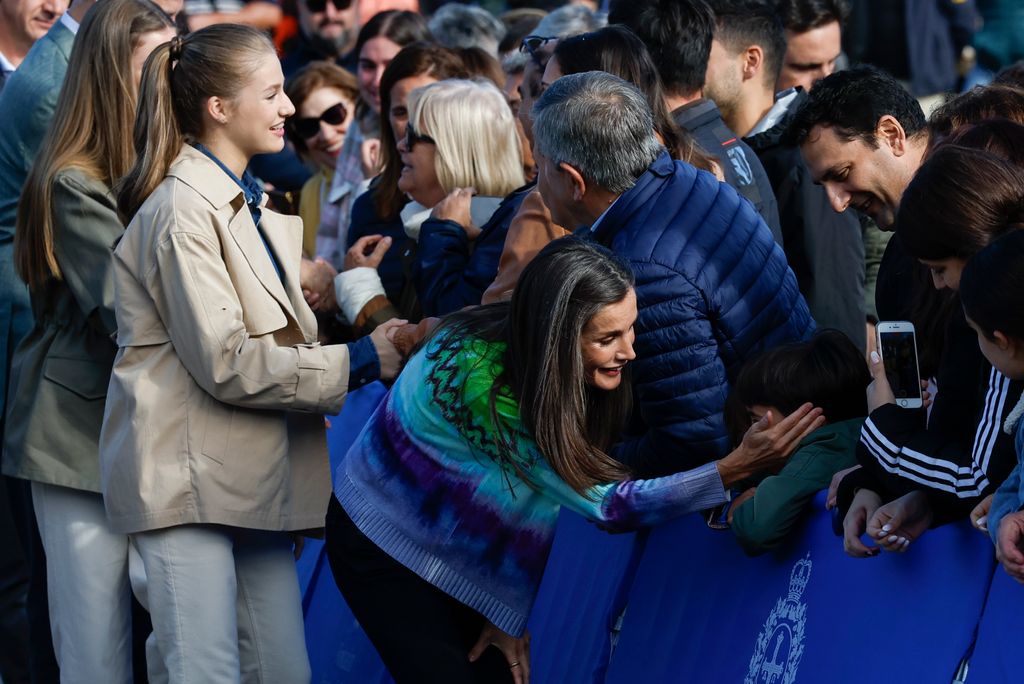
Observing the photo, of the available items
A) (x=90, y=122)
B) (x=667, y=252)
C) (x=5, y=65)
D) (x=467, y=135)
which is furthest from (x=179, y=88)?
(x=5, y=65)

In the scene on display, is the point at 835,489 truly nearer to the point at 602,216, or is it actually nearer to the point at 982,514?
the point at 982,514

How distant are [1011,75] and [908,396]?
1658 mm

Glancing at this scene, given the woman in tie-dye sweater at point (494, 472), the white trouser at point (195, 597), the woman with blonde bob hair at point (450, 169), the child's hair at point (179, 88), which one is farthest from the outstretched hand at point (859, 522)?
the child's hair at point (179, 88)

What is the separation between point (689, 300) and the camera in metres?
4.20

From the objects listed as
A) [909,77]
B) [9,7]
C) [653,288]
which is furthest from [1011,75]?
[909,77]

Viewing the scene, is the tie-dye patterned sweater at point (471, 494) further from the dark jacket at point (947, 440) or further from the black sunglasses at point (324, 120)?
the black sunglasses at point (324, 120)

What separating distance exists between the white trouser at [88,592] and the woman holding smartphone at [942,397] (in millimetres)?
2558

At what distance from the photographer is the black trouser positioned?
4.16 metres

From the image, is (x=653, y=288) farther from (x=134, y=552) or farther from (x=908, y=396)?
(x=134, y=552)

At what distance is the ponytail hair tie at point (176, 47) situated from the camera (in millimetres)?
4723

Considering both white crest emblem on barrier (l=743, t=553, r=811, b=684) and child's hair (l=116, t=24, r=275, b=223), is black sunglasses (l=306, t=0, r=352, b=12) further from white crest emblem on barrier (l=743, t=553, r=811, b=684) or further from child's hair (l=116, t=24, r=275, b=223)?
white crest emblem on barrier (l=743, t=553, r=811, b=684)

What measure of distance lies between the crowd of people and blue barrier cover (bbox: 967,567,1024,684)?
0.15m

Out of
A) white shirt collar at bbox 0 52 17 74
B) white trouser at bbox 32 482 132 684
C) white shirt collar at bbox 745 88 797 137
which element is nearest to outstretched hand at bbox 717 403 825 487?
white trouser at bbox 32 482 132 684

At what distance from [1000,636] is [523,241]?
6.82 ft
